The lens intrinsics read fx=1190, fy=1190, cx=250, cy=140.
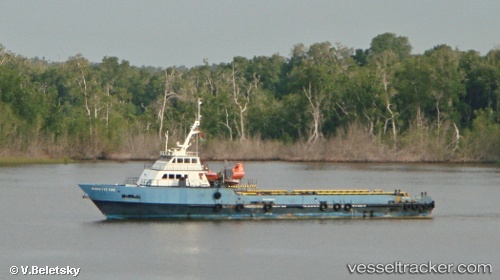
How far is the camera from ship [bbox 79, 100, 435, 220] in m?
50.7

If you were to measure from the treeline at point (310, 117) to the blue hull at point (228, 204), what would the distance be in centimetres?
5599

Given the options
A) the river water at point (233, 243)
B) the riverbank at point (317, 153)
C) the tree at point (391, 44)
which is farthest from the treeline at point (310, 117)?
the river water at point (233, 243)

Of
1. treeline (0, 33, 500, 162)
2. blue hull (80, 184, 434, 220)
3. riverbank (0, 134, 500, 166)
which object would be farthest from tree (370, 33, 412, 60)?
blue hull (80, 184, 434, 220)

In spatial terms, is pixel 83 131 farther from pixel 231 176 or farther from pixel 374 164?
pixel 231 176

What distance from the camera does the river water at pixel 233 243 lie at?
40.9 meters

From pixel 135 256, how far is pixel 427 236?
1316cm

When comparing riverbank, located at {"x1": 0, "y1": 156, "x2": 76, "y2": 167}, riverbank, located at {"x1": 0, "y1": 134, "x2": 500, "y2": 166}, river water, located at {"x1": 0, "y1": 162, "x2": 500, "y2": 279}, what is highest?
riverbank, located at {"x1": 0, "y1": 134, "x2": 500, "y2": 166}

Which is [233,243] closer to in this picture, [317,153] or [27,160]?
[27,160]

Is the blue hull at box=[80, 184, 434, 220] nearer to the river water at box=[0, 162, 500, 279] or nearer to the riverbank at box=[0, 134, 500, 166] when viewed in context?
the river water at box=[0, 162, 500, 279]

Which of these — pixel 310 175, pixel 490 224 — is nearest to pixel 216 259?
pixel 490 224

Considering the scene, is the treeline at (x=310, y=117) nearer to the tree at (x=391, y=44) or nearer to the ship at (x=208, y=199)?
the tree at (x=391, y=44)

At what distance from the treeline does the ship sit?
5568 cm

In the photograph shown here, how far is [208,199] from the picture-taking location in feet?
167

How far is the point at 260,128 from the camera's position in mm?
121250
